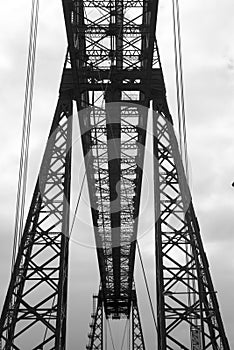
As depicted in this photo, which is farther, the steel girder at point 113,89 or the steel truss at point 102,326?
the steel truss at point 102,326

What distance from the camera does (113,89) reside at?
1962 centimetres

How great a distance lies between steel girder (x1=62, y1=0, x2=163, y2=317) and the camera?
18.1m

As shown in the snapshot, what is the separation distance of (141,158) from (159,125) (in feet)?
14.6

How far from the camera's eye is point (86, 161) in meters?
24.5

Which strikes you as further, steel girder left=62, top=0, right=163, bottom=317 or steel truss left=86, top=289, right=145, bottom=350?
steel truss left=86, top=289, right=145, bottom=350

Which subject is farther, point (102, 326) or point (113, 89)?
point (102, 326)

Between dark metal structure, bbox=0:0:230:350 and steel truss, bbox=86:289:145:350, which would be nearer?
dark metal structure, bbox=0:0:230:350

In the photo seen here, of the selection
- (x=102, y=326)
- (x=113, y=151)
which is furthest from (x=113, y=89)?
(x=102, y=326)

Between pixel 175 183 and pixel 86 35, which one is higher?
pixel 86 35

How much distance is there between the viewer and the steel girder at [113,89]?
59.5 feet

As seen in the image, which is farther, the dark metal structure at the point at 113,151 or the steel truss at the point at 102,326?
the steel truss at the point at 102,326

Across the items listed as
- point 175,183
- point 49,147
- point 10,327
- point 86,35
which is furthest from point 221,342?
Answer: point 86,35

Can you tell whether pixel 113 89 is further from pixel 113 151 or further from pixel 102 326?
pixel 102 326

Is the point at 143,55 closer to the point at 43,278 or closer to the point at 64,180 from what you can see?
the point at 64,180
